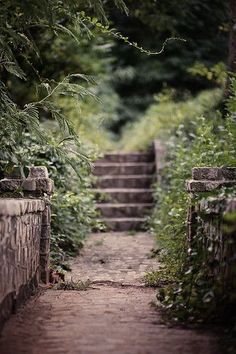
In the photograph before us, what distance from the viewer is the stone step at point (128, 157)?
470 inches

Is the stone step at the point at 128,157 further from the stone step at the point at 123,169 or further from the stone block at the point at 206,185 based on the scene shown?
the stone block at the point at 206,185

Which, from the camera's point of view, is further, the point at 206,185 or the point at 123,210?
Answer: the point at 123,210

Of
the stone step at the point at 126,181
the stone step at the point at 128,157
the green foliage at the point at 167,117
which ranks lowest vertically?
the stone step at the point at 126,181

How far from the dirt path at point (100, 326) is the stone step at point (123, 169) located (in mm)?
5200

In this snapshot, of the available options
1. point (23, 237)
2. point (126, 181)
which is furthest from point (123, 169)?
point (23, 237)

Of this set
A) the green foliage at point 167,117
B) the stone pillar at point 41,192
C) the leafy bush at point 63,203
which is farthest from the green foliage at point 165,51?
the stone pillar at point 41,192

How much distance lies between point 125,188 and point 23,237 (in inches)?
255

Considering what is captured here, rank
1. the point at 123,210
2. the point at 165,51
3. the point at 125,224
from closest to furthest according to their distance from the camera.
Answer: the point at 125,224
the point at 123,210
the point at 165,51

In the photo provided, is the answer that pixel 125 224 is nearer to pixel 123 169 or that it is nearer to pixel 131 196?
pixel 131 196

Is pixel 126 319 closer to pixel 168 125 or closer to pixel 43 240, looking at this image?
pixel 43 240

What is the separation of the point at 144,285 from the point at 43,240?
1.07 m

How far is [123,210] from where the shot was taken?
408 inches

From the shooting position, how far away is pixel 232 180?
561 cm

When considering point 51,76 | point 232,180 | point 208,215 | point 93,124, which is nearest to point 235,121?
point 232,180
